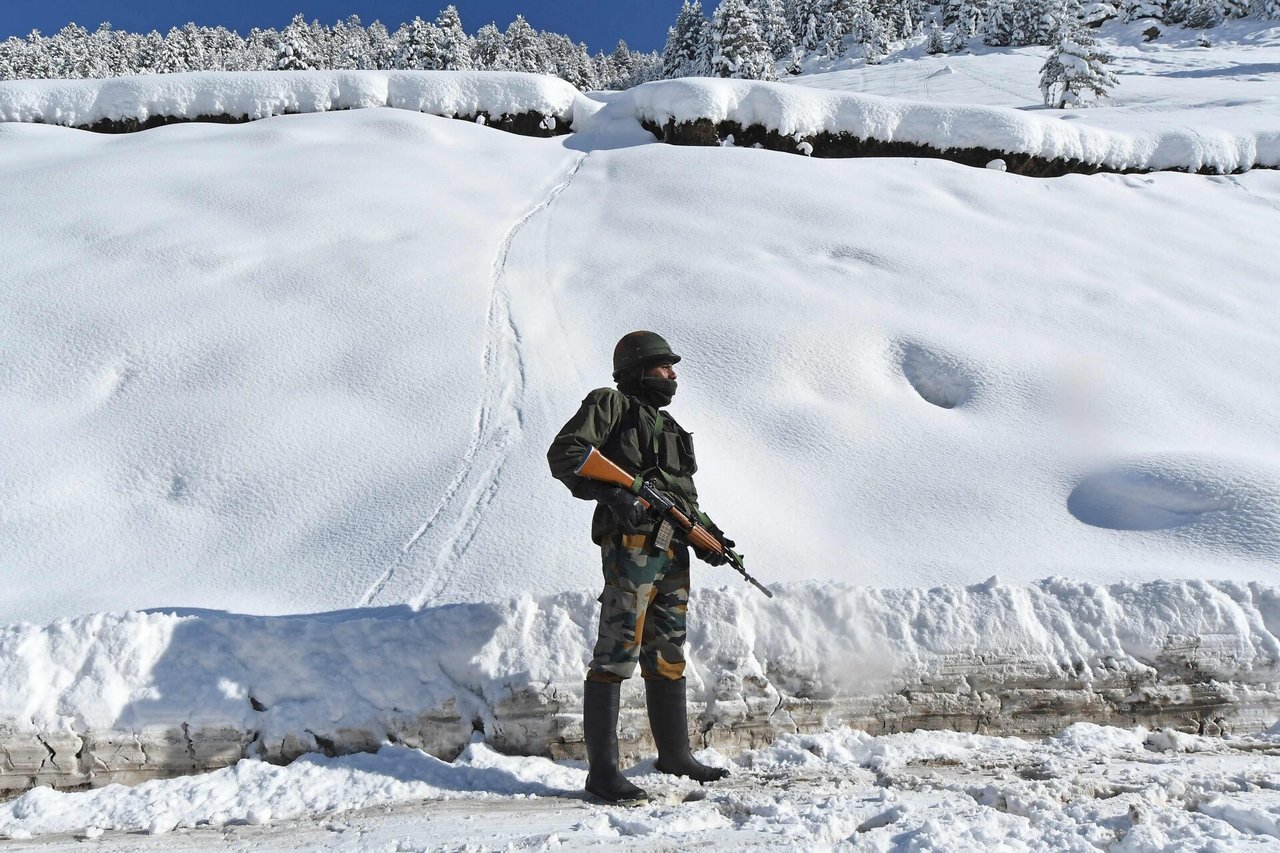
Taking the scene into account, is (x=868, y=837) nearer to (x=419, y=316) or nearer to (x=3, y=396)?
(x=419, y=316)

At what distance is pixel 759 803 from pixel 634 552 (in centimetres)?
103

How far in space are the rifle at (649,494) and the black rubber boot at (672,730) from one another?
1.91 feet

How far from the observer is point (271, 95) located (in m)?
14.2

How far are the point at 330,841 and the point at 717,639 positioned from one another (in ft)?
5.81

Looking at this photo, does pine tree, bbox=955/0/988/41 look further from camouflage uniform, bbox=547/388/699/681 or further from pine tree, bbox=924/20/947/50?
camouflage uniform, bbox=547/388/699/681

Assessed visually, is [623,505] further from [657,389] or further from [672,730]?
[672,730]

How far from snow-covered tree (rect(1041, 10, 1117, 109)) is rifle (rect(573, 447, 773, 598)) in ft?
97.1

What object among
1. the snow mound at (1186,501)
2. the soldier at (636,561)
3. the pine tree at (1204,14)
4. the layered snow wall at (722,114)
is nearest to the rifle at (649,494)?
the soldier at (636,561)

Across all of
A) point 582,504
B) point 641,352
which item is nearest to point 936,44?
point 582,504

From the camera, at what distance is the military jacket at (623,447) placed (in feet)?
10.1

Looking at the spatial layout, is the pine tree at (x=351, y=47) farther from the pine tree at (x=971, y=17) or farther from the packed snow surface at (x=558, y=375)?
Result: the packed snow surface at (x=558, y=375)

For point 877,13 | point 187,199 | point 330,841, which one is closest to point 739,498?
point 330,841

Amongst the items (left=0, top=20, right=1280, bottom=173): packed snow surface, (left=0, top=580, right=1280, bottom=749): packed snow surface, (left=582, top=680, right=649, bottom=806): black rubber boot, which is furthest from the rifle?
(left=0, top=20, right=1280, bottom=173): packed snow surface

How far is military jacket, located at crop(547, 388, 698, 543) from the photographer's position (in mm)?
3084
